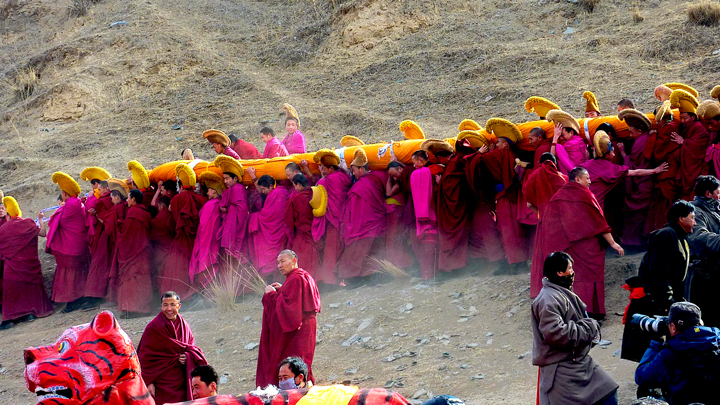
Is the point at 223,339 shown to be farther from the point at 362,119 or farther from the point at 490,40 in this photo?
the point at 490,40

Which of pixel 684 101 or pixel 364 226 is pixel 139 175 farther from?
pixel 684 101

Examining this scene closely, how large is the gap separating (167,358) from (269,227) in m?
3.75

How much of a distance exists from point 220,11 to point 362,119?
8.63 meters

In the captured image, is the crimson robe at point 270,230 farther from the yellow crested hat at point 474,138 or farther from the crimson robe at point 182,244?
the yellow crested hat at point 474,138

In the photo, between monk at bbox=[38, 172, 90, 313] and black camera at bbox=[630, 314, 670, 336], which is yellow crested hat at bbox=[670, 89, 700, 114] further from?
monk at bbox=[38, 172, 90, 313]

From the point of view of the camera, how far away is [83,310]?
35.1ft

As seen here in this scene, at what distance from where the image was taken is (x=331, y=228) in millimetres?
9250

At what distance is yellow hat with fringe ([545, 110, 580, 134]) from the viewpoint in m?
7.78

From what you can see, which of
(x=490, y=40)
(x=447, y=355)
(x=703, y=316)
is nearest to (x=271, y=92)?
(x=490, y=40)

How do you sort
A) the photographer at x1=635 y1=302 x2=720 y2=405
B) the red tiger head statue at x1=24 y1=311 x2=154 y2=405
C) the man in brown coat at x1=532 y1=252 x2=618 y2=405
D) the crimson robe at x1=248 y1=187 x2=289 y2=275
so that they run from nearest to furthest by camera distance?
the red tiger head statue at x1=24 y1=311 x2=154 y2=405 → the photographer at x1=635 y1=302 x2=720 y2=405 → the man in brown coat at x1=532 y1=252 x2=618 y2=405 → the crimson robe at x1=248 y1=187 x2=289 y2=275

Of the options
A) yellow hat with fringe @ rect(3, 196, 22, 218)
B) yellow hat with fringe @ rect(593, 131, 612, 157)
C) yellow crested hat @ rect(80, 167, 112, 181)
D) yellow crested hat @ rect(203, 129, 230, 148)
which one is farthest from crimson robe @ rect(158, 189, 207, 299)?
yellow hat with fringe @ rect(593, 131, 612, 157)

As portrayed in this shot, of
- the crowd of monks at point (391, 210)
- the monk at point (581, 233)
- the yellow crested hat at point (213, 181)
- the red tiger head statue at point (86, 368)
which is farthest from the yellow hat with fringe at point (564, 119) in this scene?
the red tiger head statue at point (86, 368)

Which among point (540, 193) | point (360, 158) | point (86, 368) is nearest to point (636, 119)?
point (540, 193)

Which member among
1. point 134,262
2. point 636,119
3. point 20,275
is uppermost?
point 636,119
